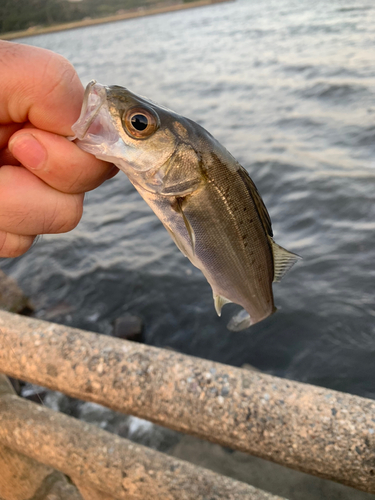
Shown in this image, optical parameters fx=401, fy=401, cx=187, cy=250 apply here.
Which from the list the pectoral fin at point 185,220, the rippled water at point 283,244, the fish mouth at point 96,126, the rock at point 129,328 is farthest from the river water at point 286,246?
the pectoral fin at point 185,220

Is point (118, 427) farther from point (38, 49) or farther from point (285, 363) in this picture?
point (38, 49)

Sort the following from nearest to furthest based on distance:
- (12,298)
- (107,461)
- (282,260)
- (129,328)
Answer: (282,260) < (107,461) < (129,328) < (12,298)

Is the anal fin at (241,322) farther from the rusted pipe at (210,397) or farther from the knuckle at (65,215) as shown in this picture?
the knuckle at (65,215)

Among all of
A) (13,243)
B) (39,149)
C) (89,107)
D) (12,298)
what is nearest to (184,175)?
(89,107)

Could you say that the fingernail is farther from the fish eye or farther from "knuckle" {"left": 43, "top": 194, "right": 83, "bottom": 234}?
the fish eye

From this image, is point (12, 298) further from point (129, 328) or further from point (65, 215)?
point (65, 215)

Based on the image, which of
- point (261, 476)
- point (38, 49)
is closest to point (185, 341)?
point (261, 476)
